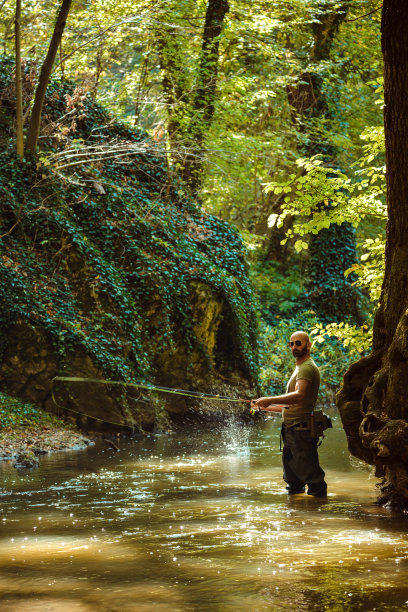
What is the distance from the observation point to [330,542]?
253 inches

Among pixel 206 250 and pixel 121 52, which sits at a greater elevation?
pixel 121 52

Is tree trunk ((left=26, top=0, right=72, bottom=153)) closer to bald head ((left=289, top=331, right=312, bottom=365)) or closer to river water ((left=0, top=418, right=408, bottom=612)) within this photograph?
river water ((left=0, top=418, right=408, bottom=612))

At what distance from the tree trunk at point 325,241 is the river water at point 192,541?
15.6 metres

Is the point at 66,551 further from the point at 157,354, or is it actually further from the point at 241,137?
the point at 241,137

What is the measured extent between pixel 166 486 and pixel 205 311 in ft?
28.7

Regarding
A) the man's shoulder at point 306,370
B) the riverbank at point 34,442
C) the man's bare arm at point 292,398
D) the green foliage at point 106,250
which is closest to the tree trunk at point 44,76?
the green foliage at point 106,250

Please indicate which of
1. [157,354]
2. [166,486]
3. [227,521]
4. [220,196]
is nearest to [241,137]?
[220,196]

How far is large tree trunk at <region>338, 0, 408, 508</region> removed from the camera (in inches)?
298

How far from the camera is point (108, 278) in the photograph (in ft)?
53.3

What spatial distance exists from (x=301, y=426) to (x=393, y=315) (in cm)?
169

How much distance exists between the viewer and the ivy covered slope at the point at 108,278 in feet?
47.9

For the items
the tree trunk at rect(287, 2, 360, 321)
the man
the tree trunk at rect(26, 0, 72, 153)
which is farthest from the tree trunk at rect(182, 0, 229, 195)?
the man

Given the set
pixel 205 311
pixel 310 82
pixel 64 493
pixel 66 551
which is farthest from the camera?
pixel 310 82

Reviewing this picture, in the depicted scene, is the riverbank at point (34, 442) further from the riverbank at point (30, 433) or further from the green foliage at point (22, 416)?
the green foliage at point (22, 416)
